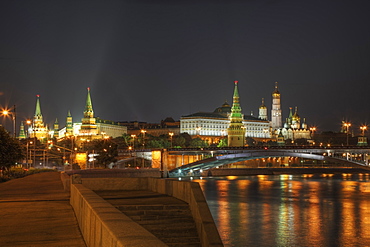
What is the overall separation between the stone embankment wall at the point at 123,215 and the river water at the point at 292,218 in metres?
10.8

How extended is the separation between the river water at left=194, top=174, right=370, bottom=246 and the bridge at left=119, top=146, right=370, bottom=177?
32.9m

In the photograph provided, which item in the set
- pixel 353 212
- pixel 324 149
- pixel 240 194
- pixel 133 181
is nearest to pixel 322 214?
pixel 353 212

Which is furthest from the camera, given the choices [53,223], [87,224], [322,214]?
[322,214]

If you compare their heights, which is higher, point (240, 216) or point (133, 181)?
point (133, 181)

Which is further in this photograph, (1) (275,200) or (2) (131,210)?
(1) (275,200)

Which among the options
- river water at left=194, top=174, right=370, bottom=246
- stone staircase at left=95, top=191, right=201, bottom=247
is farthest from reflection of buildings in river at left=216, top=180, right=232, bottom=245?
stone staircase at left=95, top=191, right=201, bottom=247

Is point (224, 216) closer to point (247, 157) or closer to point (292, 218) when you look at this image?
point (292, 218)

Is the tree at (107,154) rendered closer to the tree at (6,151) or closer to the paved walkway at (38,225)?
the tree at (6,151)

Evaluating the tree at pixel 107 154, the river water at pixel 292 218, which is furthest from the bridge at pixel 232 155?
the river water at pixel 292 218

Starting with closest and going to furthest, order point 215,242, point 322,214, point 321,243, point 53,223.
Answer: point 215,242 → point 53,223 → point 321,243 → point 322,214

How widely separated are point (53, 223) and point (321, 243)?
20.4m

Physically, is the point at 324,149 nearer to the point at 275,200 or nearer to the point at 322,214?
the point at 275,200

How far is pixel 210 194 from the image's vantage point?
6562 centimetres

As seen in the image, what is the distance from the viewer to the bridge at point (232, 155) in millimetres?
101875
